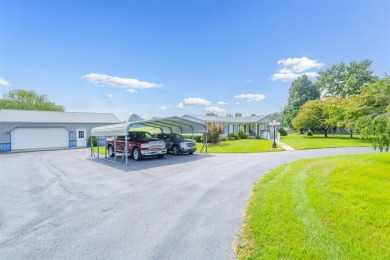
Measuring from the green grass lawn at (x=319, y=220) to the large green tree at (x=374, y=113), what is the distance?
90.2 inches

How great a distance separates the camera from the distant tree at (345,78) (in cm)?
3797

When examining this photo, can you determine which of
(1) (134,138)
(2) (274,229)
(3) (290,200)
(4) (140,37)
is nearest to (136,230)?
(2) (274,229)

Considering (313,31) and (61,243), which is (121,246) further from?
(313,31)

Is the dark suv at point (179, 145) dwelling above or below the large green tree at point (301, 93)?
below

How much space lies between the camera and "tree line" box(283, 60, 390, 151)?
8398mm

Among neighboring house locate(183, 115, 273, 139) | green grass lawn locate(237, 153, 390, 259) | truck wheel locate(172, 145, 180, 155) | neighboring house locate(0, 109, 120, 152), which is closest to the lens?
green grass lawn locate(237, 153, 390, 259)

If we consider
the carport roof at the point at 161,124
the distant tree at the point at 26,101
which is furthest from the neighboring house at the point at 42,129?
the distant tree at the point at 26,101

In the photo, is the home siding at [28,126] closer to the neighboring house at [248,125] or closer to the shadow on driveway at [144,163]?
the shadow on driveway at [144,163]

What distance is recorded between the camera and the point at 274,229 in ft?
11.8

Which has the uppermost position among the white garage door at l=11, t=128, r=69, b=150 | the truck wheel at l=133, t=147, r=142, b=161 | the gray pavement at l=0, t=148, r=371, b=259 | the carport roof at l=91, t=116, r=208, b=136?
the carport roof at l=91, t=116, r=208, b=136

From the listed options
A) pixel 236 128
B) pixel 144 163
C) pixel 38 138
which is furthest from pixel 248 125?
pixel 38 138

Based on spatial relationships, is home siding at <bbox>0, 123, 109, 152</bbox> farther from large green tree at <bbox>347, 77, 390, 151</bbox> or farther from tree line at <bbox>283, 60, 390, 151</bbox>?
large green tree at <bbox>347, 77, 390, 151</bbox>

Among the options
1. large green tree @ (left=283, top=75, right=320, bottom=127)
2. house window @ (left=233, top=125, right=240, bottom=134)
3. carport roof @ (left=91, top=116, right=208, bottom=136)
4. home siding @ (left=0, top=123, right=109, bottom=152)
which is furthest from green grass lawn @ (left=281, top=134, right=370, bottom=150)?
home siding @ (left=0, top=123, right=109, bottom=152)

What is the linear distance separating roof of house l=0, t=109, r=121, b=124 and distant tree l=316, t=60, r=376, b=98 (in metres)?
39.0
